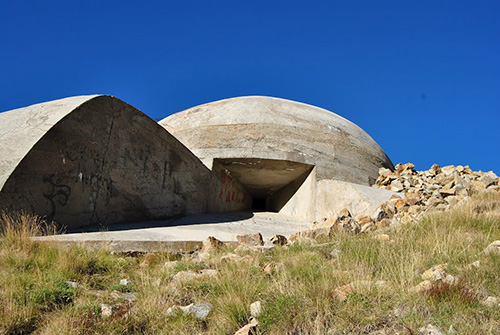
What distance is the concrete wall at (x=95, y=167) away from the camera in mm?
4535

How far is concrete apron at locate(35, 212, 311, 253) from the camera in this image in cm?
405

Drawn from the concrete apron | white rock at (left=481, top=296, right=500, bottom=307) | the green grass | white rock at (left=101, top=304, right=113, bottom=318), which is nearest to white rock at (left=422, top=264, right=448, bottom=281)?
the green grass

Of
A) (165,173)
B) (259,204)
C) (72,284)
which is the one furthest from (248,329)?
(259,204)

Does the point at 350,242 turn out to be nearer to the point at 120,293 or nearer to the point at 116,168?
the point at 120,293

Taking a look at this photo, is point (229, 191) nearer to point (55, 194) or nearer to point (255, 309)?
point (55, 194)

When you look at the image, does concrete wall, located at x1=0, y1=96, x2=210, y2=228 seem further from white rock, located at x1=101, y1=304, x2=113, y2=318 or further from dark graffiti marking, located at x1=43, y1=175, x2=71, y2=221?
white rock, located at x1=101, y1=304, x2=113, y2=318

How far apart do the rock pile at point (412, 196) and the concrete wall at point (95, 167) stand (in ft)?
9.65

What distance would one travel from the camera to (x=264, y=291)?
99.7 inches

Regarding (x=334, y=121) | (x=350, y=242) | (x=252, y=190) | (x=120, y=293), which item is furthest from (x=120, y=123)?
(x=334, y=121)

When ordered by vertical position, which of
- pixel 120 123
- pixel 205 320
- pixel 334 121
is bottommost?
pixel 205 320

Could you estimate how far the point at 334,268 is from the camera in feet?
9.68

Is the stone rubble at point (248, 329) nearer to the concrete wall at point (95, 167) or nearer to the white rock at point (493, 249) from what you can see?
the white rock at point (493, 249)

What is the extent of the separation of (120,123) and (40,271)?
3.43 metres

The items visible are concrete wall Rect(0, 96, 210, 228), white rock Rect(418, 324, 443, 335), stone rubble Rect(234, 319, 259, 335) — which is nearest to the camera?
white rock Rect(418, 324, 443, 335)
